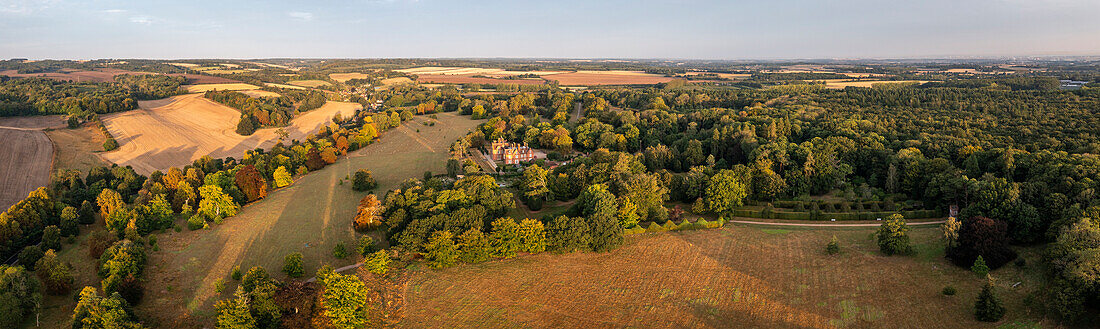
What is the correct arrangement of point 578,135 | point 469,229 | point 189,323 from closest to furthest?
point 189,323 < point 469,229 < point 578,135

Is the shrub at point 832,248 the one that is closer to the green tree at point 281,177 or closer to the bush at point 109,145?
the green tree at point 281,177

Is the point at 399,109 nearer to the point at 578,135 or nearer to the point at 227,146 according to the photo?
the point at 227,146

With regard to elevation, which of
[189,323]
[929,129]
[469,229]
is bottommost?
[189,323]

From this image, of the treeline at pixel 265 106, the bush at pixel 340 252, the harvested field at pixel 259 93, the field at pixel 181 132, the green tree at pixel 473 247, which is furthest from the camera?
the harvested field at pixel 259 93

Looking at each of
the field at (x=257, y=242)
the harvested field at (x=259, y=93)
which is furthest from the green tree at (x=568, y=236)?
the harvested field at (x=259, y=93)

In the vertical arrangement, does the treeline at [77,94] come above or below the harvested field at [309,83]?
below

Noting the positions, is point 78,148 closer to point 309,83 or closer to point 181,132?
point 181,132

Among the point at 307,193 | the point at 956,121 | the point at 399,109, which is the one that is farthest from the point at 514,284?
the point at 399,109
